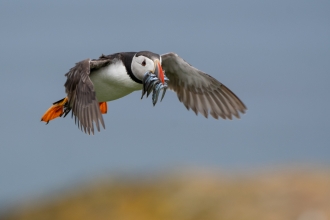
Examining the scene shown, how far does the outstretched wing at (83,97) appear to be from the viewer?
7055mm

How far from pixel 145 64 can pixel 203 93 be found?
5.61 feet

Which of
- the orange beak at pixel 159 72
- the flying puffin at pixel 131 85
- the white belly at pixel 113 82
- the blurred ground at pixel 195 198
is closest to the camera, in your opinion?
the flying puffin at pixel 131 85

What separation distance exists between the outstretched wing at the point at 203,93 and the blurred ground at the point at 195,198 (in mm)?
6970

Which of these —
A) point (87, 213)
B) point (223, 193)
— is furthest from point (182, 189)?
point (87, 213)

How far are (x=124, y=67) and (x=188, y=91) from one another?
5.02 feet

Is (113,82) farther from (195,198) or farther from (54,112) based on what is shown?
(195,198)

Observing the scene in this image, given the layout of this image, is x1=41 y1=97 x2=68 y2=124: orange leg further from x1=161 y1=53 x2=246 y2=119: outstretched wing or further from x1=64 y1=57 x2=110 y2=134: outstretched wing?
x1=161 y1=53 x2=246 y2=119: outstretched wing

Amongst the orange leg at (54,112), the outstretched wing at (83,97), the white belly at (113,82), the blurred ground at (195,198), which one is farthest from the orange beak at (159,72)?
the blurred ground at (195,198)

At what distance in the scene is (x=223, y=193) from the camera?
17562 millimetres

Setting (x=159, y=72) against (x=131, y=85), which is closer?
(x=159, y=72)

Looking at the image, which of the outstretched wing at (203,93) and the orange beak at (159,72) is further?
the outstretched wing at (203,93)

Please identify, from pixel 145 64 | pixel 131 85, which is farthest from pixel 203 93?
pixel 145 64

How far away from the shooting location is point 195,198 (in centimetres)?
1736

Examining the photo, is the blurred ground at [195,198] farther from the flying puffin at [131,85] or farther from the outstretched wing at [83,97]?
the outstretched wing at [83,97]
